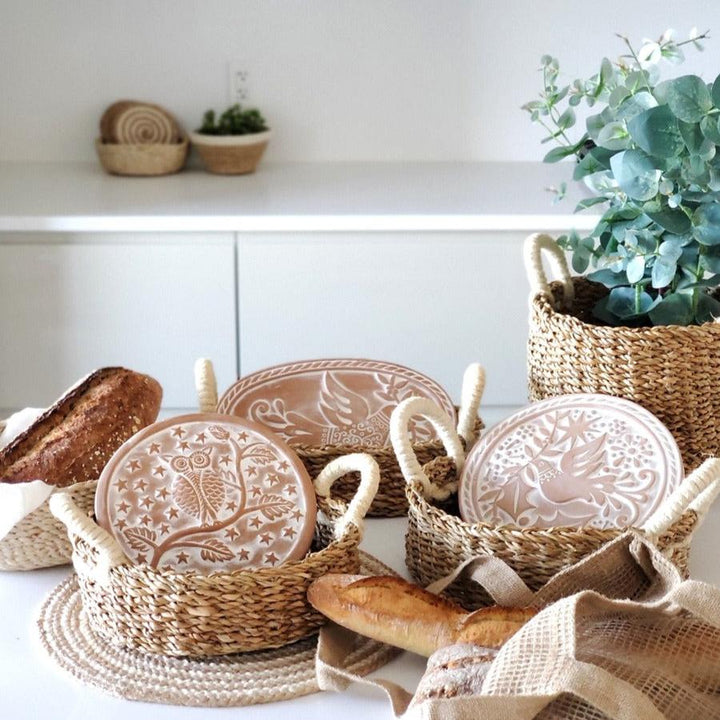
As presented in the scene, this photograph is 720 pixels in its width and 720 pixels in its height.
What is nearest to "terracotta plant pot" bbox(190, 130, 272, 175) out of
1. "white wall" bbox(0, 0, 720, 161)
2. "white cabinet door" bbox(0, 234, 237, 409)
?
"white wall" bbox(0, 0, 720, 161)

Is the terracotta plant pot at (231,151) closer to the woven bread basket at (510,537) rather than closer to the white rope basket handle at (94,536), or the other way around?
the woven bread basket at (510,537)

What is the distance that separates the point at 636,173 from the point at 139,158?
1934 mm

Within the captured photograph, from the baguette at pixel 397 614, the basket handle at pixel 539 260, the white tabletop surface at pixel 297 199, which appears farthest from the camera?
the white tabletop surface at pixel 297 199

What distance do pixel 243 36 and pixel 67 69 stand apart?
0.46 metres

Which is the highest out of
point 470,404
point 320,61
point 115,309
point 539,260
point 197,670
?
point 320,61

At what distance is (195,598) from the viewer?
0.85 meters

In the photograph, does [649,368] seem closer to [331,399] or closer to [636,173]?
[636,173]

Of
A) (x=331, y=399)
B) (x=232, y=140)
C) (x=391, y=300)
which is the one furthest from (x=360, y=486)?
(x=232, y=140)

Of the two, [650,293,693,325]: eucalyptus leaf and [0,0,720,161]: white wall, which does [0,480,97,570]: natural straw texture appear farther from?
[0,0,720,161]: white wall

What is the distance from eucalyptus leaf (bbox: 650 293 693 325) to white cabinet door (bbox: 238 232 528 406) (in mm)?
1235

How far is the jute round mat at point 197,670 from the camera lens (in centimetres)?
85

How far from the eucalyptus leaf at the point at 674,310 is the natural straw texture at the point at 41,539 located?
0.59 meters

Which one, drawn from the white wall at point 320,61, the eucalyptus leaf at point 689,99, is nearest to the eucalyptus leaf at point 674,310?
the eucalyptus leaf at point 689,99

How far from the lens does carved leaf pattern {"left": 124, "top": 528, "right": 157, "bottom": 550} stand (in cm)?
91
